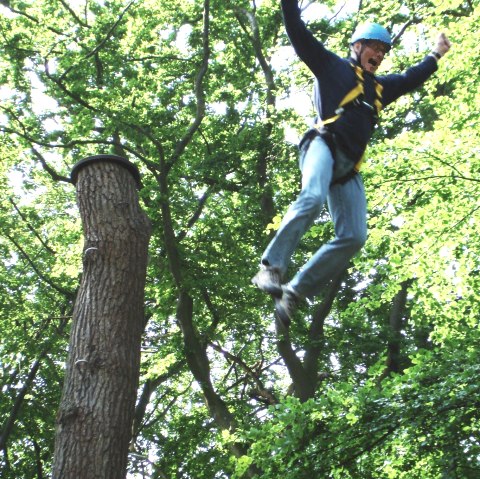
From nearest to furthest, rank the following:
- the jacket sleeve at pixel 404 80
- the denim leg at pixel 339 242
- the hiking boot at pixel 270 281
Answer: the hiking boot at pixel 270 281
the denim leg at pixel 339 242
the jacket sleeve at pixel 404 80

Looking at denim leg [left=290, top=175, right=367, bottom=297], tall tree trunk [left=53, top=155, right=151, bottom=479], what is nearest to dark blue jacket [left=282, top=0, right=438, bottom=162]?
denim leg [left=290, top=175, right=367, bottom=297]

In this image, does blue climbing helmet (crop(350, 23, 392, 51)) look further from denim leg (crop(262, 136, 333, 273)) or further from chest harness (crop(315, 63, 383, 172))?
denim leg (crop(262, 136, 333, 273))

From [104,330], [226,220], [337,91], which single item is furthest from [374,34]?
[226,220]

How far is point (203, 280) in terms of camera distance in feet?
40.5

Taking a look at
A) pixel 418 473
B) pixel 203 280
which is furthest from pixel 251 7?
pixel 418 473

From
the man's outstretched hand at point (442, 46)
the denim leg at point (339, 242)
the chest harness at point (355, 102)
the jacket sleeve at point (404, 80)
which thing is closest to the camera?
the denim leg at point (339, 242)

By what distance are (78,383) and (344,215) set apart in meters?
2.22

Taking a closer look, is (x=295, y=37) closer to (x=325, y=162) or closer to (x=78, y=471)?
(x=325, y=162)

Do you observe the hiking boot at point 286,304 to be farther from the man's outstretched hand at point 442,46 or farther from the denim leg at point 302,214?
the man's outstretched hand at point 442,46

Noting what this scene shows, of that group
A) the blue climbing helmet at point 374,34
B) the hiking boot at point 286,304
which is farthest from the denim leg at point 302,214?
the blue climbing helmet at point 374,34

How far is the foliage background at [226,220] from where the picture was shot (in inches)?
321

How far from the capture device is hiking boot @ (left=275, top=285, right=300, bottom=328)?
10.9 feet

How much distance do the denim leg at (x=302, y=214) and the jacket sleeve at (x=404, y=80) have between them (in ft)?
2.74

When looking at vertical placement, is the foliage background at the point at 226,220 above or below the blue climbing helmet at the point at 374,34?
above
